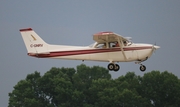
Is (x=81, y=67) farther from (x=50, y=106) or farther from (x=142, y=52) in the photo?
(x=142, y=52)

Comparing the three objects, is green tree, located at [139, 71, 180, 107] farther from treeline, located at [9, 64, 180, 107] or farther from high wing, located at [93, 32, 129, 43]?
high wing, located at [93, 32, 129, 43]

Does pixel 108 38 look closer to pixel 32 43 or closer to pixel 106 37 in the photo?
pixel 106 37

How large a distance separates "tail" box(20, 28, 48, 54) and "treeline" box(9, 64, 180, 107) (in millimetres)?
48997

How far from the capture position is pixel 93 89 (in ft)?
→ 351

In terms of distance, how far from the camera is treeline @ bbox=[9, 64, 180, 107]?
328ft

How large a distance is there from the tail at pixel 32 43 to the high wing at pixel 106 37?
158 inches

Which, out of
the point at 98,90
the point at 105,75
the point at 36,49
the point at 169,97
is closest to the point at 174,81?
the point at 169,97

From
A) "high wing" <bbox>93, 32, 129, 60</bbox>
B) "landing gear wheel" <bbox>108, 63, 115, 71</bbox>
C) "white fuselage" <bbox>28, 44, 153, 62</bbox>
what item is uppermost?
"high wing" <bbox>93, 32, 129, 60</bbox>

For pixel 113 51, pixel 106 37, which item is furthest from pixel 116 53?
pixel 106 37

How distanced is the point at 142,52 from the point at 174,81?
184ft

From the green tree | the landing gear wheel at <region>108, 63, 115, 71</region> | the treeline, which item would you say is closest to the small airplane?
the landing gear wheel at <region>108, 63, 115, 71</region>

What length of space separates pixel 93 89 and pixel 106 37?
6087cm

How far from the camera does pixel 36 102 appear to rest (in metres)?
106

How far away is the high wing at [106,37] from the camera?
4594cm
